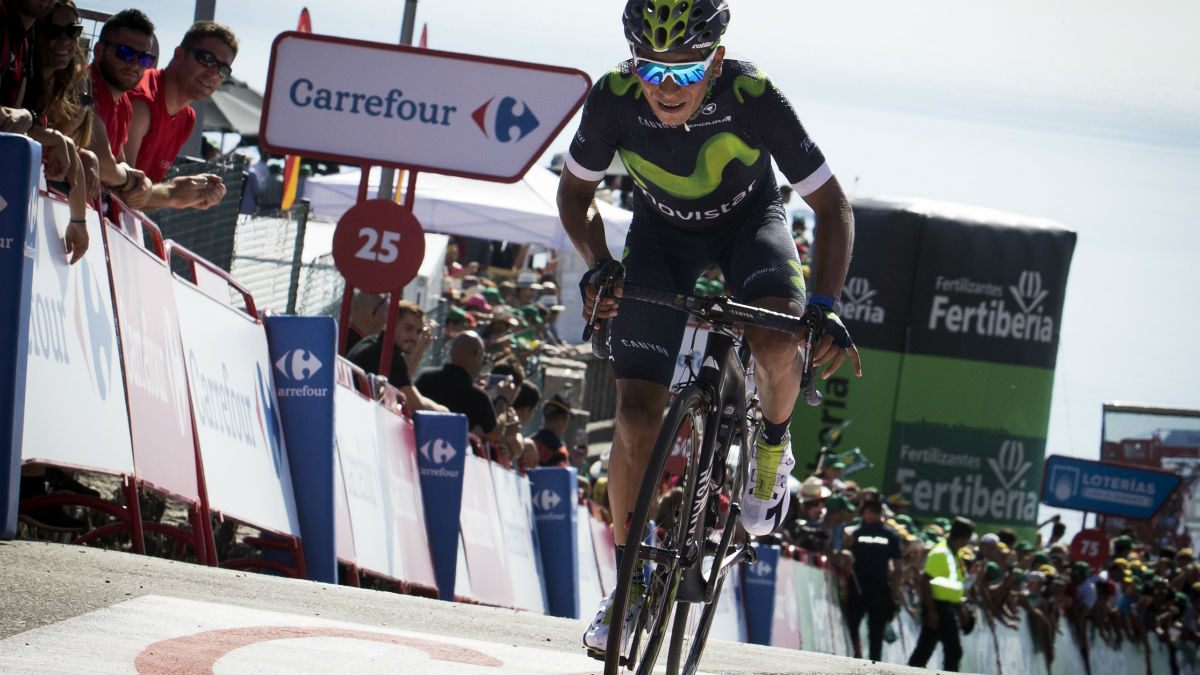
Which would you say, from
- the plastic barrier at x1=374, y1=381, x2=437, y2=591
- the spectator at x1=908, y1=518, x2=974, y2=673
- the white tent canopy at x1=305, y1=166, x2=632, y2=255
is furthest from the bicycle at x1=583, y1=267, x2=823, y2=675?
the white tent canopy at x1=305, y1=166, x2=632, y2=255

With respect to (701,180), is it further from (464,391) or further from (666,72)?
(464,391)

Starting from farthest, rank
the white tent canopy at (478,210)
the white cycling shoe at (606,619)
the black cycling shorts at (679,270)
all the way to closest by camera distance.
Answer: the white tent canopy at (478,210) < the black cycling shorts at (679,270) < the white cycling shoe at (606,619)

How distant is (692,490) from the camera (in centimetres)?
453

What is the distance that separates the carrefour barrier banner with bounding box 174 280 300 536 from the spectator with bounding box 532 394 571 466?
5.08 metres

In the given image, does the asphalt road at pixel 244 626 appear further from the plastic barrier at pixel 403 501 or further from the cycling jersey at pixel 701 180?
the plastic barrier at pixel 403 501

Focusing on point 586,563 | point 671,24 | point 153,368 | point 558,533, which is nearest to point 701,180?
point 671,24

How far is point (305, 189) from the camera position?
2023 centimetres

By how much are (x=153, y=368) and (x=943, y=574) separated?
1042 cm

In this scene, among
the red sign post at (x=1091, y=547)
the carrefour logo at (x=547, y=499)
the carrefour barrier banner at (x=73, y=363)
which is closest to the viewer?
the carrefour barrier banner at (x=73, y=363)

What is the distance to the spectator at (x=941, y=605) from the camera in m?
14.4

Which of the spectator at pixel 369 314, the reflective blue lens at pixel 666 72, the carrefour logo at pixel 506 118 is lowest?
the spectator at pixel 369 314

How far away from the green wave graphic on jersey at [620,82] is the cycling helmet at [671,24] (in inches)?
12.3

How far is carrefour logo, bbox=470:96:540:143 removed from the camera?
10.1m

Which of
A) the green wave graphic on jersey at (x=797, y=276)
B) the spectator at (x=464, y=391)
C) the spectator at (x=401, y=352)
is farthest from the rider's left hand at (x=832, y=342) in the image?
the spectator at (x=464, y=391)
